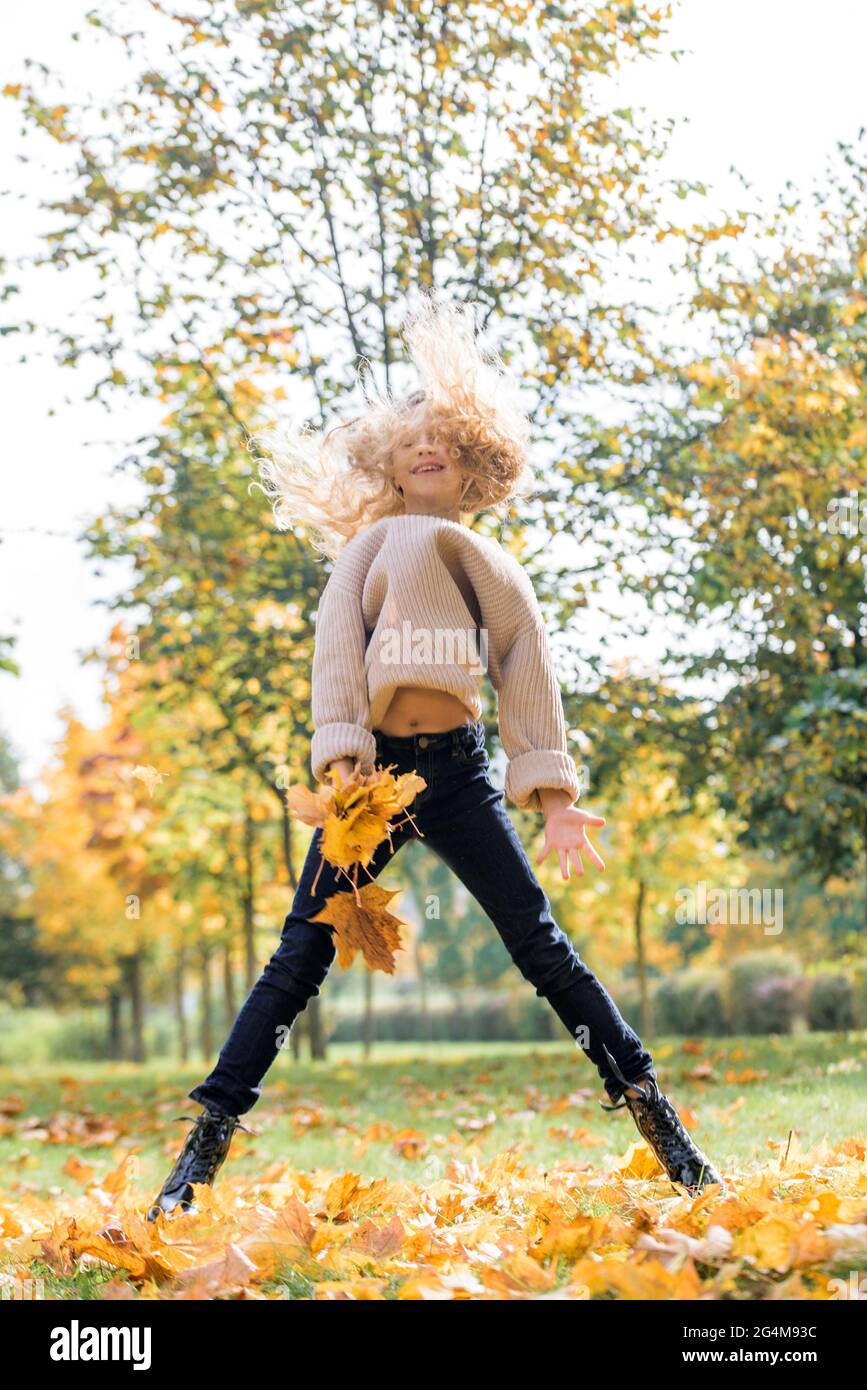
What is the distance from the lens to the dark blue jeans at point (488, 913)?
3064mm

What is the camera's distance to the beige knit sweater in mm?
3082

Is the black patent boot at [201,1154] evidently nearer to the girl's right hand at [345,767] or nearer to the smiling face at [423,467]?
the girl's right hand at [345,767]

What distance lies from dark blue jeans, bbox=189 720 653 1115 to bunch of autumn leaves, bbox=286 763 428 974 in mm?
127

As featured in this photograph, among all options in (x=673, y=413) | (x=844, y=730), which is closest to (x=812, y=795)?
(x=844, y=730)

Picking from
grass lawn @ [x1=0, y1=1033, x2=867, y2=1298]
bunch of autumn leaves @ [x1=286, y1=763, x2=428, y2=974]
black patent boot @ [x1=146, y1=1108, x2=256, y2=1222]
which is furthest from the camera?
black patent boot @ [x1=146, y1=1108, x2=256, y2=1222]

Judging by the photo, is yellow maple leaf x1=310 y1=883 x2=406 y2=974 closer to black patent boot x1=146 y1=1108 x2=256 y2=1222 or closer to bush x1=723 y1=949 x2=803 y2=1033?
black patent boot x1=146 y1=1108 x2=256 y2=1222

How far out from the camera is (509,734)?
3.25 meters

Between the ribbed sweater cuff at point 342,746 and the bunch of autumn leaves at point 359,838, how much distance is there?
0.19 ft

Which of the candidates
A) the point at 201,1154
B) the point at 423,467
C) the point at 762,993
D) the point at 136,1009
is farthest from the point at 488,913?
the point at 136,1009

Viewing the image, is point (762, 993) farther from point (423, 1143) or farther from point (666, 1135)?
point (666, 1135)

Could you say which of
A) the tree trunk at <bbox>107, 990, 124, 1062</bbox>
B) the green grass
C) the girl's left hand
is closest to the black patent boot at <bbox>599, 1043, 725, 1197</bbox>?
the green grass

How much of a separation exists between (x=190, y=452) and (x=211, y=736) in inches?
80.0

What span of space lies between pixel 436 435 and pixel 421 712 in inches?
32.2
